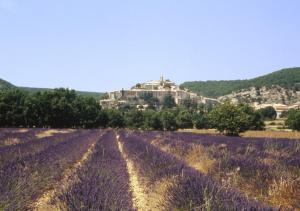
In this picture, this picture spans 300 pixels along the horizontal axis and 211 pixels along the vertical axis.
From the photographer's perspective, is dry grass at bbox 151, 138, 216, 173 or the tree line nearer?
dry grass at bbox 151, 138, 216, 173

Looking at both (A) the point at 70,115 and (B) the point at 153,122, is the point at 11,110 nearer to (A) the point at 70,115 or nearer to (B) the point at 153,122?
(A) the point at 70,115

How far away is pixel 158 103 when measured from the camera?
554 feet

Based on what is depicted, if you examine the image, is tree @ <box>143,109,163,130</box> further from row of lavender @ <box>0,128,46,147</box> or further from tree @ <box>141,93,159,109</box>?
tree @ <box>141,93,159,109</box>

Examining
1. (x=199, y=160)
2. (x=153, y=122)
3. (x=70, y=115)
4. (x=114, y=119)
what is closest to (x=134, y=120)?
(x=114, y=119)

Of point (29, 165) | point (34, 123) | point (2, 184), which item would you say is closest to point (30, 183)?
point (2, 184)

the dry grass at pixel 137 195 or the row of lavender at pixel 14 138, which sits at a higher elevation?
the dry grass at pixel 137 195

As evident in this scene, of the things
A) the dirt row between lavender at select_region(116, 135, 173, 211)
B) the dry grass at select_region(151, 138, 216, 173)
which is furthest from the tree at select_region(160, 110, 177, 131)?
the dirt row between lavender at select_region(116, 135, 173, 211)

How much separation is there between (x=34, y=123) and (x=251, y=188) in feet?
171

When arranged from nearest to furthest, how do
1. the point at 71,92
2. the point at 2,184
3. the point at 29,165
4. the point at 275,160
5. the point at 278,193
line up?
1. the point at 2,184
2. the point at 278,193
3. the point at 29,165
4. the point at 275,160
5. the point at 71,92

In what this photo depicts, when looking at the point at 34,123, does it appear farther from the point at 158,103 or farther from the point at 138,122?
the point at 158,103

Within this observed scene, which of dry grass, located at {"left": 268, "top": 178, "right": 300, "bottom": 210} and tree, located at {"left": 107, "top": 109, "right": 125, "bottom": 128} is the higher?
dry grass, located at {"left": 268, "top": 178, "right": 300, "bottom": 210}

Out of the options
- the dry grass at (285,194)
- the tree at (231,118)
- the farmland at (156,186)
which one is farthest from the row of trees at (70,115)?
the dry grass at (285,194)

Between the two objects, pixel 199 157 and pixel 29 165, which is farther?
pixel 199 157

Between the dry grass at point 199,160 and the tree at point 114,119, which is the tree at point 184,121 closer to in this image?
the tree at point 114,119
